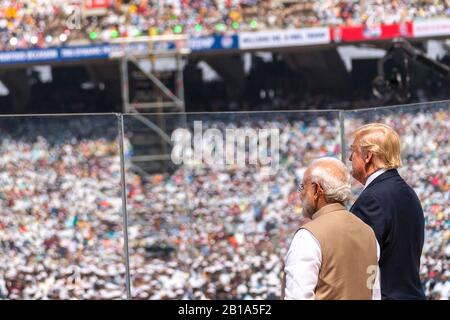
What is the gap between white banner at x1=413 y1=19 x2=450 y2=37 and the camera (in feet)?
77.4

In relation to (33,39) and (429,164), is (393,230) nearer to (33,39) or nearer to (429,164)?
(429,164)

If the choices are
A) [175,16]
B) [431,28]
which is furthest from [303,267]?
[175,16]

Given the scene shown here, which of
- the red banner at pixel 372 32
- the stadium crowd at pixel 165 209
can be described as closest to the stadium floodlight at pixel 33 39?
the red banner at pixel 372 32

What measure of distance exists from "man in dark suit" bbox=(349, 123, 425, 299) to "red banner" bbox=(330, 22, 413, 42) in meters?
19.4

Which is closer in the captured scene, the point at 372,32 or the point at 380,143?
the point at 380,143

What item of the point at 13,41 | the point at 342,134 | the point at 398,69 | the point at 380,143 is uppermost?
the point at 13,41

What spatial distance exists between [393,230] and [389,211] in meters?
0.08

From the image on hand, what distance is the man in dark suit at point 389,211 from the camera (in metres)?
4.38

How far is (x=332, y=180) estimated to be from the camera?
3.98m

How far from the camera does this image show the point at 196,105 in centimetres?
2781

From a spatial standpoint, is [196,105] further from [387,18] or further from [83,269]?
[83,269]

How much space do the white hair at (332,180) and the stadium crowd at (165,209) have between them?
3743 millimetres

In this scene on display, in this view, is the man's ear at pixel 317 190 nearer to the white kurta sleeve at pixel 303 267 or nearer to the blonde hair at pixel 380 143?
the white kurta sleeve at pixel 303 267

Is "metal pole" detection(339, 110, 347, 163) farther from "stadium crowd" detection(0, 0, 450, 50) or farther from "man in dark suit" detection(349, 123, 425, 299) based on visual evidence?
"stadium crowd" detection(0, 0, 450, 50)
